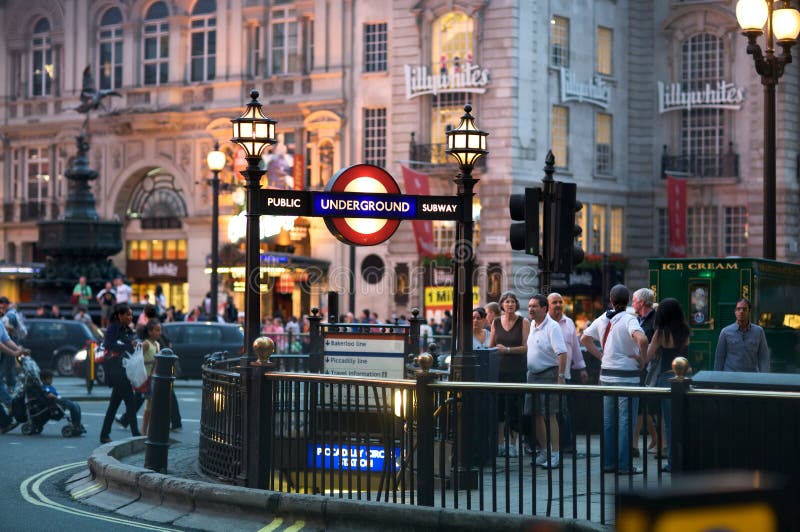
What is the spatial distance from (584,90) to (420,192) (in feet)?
25.7

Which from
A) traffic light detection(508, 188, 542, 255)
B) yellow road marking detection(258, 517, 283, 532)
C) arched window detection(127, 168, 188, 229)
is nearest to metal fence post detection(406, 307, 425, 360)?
traffic light detection(508, 188, 542, 255)

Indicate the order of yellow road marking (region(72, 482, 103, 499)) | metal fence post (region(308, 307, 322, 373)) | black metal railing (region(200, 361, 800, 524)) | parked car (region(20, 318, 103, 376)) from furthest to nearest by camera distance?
parked car (region(20, 318, 103, 376)) → metal fence post (region(308, 307, 322, 373)) → yellow road marking (region(72, 482, 103, 499)) → black metal railing (region(200, 361, 800, 524))

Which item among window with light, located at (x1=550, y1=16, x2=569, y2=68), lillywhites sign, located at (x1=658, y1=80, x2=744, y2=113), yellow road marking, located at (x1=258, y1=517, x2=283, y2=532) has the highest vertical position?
window with light, located at (x1=550, y1=16, x2=569, y2=68)

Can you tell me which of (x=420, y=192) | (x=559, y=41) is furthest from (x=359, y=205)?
(x=559, y=41)

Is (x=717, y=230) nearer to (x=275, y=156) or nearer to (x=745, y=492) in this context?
(x=275, y=156)

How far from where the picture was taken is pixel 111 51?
183 feet

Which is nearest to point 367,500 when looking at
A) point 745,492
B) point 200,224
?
point 745,492

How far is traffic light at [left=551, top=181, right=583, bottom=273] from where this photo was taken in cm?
1470

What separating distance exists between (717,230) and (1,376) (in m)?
35.5

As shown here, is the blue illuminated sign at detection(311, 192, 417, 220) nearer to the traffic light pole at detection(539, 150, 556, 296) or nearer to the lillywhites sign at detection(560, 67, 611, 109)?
the traffic light pole at detection(539, 150, 556, 296)

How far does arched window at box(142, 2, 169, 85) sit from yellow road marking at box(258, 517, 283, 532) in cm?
4596

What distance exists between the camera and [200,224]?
173ft

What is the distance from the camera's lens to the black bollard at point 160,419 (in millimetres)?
12547

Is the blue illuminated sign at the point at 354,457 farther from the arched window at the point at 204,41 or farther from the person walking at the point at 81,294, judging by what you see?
the arched window at the point at 204,41
